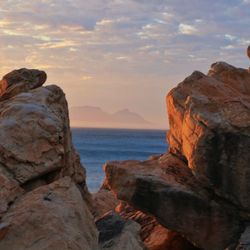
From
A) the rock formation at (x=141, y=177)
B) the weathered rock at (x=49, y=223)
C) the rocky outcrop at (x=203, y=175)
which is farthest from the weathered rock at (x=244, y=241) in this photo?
the weathered rock at (x=49, y=223)

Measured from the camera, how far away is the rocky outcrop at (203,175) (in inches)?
579

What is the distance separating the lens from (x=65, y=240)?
1027cm

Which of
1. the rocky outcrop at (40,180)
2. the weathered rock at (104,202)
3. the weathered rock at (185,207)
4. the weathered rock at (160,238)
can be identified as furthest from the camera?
→ the weathered rock at (104,202)

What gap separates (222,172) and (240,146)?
2.82 ft

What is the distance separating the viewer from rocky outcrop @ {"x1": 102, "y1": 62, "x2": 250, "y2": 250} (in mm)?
14719

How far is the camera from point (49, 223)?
10.4 m

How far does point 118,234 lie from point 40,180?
7.34 feet

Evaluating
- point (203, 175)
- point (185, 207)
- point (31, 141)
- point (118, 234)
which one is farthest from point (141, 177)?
point (31, 141)

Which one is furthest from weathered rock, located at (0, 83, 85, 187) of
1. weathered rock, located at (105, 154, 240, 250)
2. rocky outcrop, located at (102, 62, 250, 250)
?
rocky outcrop, located at (102, 62, 250, 250)

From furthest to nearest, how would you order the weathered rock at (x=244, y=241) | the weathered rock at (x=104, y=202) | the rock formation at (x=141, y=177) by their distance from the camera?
1. the weathered rock at (x=104, y=202)
2. the weathered rock at (x=244, y=241)
3. the rock formation at (x=141, y=177)

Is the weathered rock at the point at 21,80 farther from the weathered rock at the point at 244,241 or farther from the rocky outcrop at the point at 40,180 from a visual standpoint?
the weathered rock at the point at 244,241

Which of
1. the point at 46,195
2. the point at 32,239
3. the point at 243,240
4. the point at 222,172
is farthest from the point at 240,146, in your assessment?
the point at 32,239

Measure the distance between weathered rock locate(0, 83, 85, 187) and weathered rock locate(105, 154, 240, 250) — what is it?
2600 millimetres

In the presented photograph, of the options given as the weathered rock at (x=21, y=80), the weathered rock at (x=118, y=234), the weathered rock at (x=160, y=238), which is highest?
the weathered rock at (x=21, y=80)
